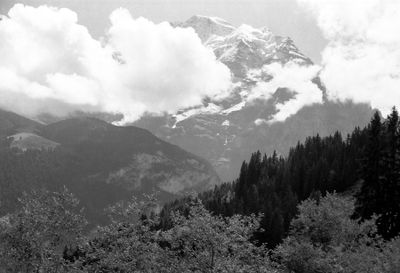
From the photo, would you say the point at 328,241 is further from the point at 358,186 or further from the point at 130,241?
the point at 358,186

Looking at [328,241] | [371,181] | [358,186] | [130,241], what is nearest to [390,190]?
[371,181]

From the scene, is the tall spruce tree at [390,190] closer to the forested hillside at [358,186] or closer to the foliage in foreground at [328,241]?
the forested hillside at [358,186]

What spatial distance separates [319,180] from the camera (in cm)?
19125

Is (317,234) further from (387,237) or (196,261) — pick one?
(196,261)

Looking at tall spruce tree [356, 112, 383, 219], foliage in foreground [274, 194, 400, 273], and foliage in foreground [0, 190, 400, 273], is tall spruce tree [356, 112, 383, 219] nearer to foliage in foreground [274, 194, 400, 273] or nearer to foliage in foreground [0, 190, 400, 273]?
foliage in foreground [274, 194, 400, 273]

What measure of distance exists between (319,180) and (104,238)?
517 ft

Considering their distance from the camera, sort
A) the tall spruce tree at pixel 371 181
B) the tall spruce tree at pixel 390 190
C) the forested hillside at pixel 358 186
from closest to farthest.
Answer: the tall spruce tree at pixel 390 190 → the forested hillside at pixel 358 186 → the tall spruce tree at pixel 371 181

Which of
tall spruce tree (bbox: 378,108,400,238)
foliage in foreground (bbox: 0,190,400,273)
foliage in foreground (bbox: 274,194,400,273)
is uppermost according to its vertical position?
tall spruce tree (bbox: 378,108,400,238)

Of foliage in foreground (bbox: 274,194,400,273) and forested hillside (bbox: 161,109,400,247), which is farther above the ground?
forested hillside (bbox: 161,109,400,247)

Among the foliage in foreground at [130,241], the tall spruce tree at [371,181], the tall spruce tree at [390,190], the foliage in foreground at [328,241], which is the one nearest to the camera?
the foliage in foreground at [130,241]

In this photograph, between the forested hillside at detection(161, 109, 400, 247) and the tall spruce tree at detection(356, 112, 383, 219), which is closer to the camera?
the forested hillside at detection(161, 109, 400, 247)

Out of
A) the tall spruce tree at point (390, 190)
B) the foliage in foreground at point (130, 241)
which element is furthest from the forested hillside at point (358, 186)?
the foliage in foreground at point (130, 241)

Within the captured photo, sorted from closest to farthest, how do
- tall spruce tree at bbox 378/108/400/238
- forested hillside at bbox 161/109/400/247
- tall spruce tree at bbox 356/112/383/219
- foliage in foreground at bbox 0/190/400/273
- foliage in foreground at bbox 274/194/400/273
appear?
1. foliage in foreground at bbox 0/190/400/273
2. foliage in foreground at bbox 274/194/400/273
3. tall spruce tree at bbox 378/108/400/238
4. forested hillside at bbox 161/109/400/247
5. tall spruce tree at bbox 356/112/383/219

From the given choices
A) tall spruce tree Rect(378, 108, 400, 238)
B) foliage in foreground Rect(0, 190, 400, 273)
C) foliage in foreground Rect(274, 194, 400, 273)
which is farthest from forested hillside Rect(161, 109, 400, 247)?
foliage in foreground Rect(0, 190, 400, 273)
